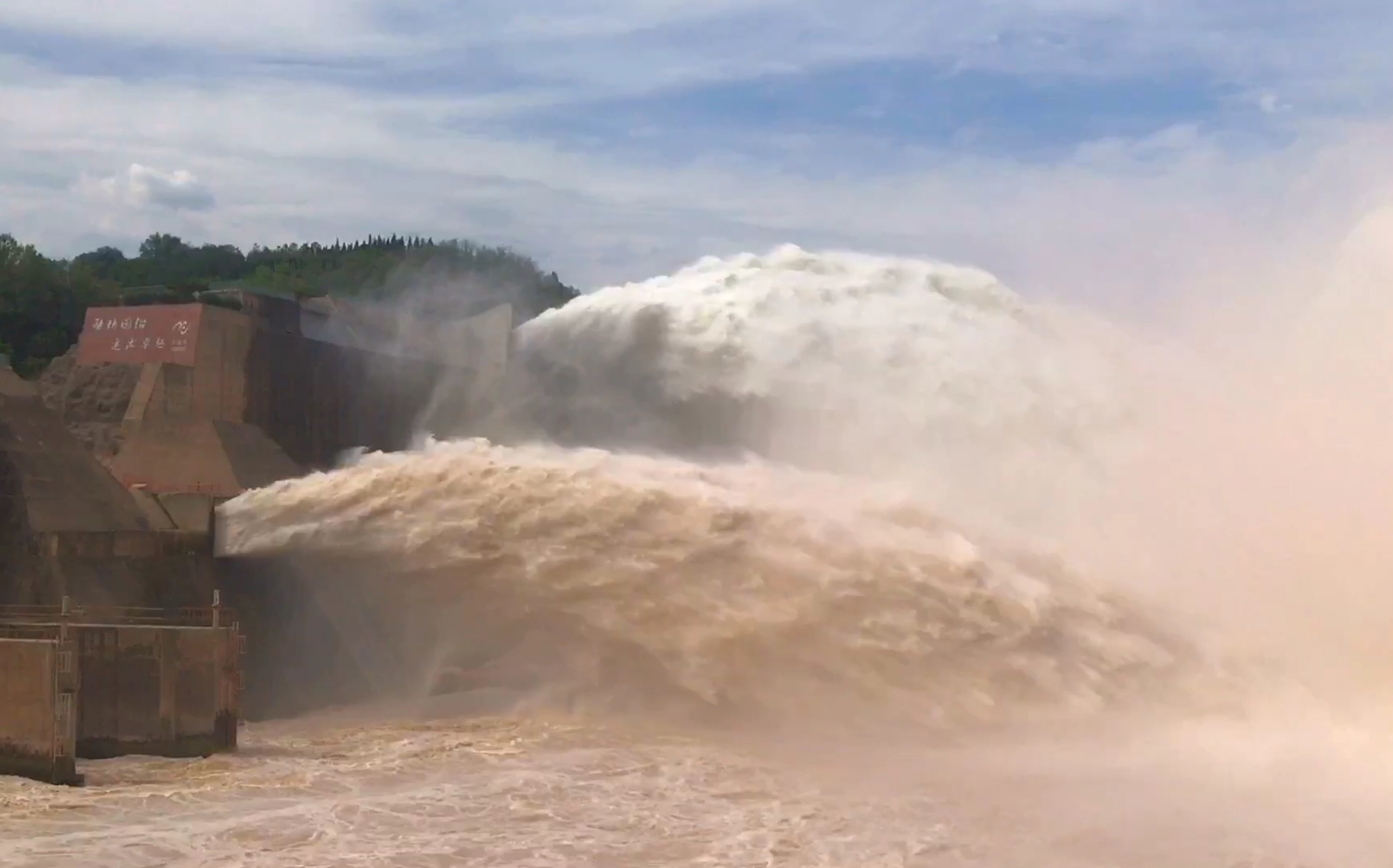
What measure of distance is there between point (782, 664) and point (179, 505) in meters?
12.7

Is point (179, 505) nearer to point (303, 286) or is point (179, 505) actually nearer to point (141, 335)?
point (141, 335)

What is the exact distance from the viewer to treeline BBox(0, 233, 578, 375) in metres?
44.0

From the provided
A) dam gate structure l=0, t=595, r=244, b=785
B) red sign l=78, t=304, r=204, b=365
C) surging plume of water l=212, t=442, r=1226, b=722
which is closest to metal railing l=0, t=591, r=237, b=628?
dam gate structure l=0, t=595, r=244, b=785

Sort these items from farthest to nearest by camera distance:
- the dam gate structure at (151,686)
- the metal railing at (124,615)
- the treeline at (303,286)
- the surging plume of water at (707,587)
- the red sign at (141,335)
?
the treeline at (303,286) → the red sign at (141,335) → the surging plume of water at (707,587) → the metal railing at (124,615) → the dam gate structure at (151,686)

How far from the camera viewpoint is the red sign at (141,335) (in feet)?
108

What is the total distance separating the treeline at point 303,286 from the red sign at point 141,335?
5.95 m

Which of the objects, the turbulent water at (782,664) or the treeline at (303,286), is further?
the treeline at (303,286)

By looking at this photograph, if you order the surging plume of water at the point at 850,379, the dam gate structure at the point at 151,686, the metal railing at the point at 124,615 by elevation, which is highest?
the surging plume of water at the point at 850,379

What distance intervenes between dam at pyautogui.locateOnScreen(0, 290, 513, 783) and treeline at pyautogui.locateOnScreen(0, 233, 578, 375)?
4.23 meters

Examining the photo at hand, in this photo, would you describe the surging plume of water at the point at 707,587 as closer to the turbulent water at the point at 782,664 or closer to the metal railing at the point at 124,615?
the turbulent water at the point at 782,664

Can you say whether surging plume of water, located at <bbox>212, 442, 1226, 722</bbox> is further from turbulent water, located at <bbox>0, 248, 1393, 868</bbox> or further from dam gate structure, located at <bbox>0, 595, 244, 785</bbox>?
dam gate structure, located at <bbox>0, 595, 244, 785</bbox>

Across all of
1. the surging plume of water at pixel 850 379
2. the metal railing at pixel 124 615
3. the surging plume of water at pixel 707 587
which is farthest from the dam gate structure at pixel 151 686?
the surging plume of water at pixel 850 379

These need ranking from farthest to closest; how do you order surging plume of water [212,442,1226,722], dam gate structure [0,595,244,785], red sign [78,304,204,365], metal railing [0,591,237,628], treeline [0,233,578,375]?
treeline [0,233,578,375], red sign [78,304,204,365], surging plume of water [212,442,1226,722], metal railing [0,591,237,628], dam gate structure [0,595,244,785]

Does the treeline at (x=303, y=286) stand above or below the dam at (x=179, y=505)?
above
